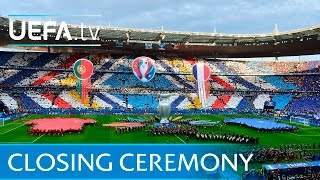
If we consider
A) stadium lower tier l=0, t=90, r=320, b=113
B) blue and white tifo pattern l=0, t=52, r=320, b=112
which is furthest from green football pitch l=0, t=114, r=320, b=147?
blue and white tifo pattern l=0, t=52, r=320, b=112

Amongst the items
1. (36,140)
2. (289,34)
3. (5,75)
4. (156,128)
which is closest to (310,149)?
(156,128)

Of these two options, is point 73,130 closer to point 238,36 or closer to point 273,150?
point 273,150

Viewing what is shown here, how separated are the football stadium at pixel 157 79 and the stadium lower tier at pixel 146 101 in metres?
0.15

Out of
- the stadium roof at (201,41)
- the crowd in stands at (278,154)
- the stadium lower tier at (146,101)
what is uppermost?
the stadium roof at (201,41)

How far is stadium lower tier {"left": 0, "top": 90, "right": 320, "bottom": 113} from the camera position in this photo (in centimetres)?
5578

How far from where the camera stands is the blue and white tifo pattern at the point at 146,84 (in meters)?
57.9

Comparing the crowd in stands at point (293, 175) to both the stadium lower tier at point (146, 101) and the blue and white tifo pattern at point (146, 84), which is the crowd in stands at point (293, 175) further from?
the blue and white tifo pattern at point (146, 84)

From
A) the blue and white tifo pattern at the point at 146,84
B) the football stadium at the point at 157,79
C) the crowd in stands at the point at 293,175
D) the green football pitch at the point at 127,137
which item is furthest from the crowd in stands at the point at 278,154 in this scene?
the blue and white tifo pattern at the point at 146,84

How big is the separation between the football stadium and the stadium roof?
16 cm

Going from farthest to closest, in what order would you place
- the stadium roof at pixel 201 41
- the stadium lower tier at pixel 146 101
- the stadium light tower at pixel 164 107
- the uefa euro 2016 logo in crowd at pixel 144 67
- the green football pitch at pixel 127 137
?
the stadium roof at pixel 201 41 < the stadium lower tier at pixel 146 101 < the uefa euro 2016 logo in crowd at pixel 144 67 < the stadium light tower at pixel 164 107 < the green football pitch at pixel 127 137

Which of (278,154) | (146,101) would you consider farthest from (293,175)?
(146,101)

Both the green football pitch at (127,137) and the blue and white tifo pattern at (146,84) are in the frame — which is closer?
the green football pitch at (127,137)

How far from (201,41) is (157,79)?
9.76 m

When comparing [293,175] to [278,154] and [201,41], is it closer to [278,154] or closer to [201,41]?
[278,154]
